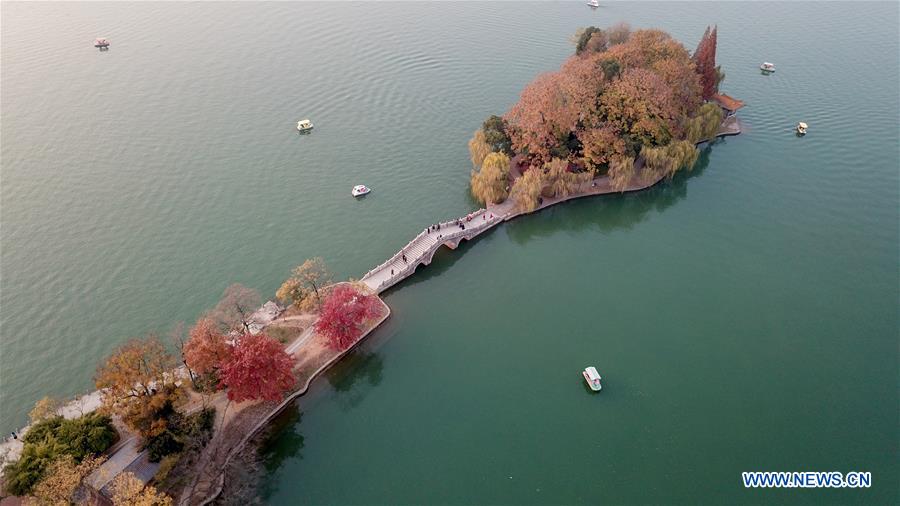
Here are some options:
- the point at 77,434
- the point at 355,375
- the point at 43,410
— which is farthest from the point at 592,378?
the point at 43,410

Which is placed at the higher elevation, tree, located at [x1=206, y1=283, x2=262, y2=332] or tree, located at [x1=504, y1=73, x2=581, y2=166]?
tree, located at [x1=504, y1=73, x2=581, y2=166]

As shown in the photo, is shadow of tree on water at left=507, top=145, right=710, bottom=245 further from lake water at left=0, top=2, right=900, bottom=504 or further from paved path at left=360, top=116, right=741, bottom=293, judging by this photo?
paved path at left=360, top=116, right=741, bottom=293

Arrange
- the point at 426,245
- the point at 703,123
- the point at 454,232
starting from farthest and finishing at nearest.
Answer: the point at 703,123 → the point at 454,232 → the point at 426,245

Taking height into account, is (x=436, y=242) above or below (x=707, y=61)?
below

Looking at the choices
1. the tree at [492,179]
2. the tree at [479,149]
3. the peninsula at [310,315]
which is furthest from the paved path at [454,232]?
the tree at [479,149]

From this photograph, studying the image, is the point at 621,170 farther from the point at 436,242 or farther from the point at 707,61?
the point at 707,61

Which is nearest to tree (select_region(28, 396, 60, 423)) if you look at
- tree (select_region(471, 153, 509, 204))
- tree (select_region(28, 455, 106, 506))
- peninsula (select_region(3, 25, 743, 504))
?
peninsula (select_region(3, 25, 743, 504))

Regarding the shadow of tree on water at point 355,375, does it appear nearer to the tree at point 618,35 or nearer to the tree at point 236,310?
the tree at point 236,310
